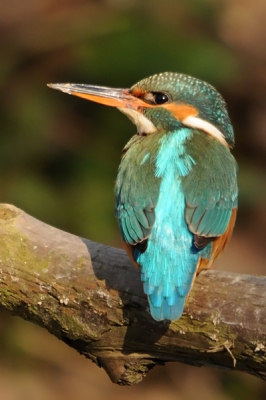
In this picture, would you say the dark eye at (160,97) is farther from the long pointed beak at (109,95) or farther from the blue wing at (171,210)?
the blue wing at (171,210)

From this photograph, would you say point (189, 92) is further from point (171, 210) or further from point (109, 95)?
point (171, 210)

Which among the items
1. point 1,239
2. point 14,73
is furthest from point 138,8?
point 1,239

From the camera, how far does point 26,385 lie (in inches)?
210

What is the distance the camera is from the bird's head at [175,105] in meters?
3.49

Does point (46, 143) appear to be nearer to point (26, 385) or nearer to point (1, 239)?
point (26, 385)

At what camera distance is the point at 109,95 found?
3.66 meters

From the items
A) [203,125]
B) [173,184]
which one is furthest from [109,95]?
[173,184]

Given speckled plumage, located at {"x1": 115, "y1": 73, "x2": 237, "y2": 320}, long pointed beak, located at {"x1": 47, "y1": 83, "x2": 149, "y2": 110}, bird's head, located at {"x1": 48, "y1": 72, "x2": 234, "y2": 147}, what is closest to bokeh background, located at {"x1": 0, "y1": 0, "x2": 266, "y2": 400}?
long pointed beak, located at {"x1": 47, "y1": 83, "x2": 149, "y2": 110}

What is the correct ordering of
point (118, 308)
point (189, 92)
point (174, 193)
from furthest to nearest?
→ 1. point (189, 92)
2. point (174, 193)
3. point (118, 308)

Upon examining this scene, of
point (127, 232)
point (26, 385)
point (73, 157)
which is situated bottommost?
point (26, 385)

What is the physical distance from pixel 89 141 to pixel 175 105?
2445 mm

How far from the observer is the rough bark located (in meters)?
2.81

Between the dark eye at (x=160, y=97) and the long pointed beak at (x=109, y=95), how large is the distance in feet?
0.18

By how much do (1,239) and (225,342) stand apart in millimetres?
1024
